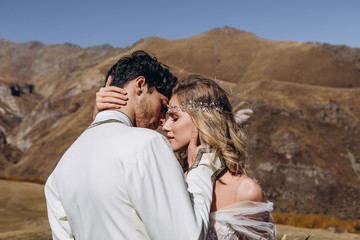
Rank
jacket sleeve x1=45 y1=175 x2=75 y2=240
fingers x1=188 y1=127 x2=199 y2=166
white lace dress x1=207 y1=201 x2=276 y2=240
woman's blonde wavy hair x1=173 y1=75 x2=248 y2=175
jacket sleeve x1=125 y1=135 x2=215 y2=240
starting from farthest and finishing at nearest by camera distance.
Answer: fingers x1=188 y1=127 x2=199 y2=166
woman's blonde wavy hair x1=173 y1=75 x2=248 y2=175
white lace dress x1=207 y1=201 x2=276 y2=240
jacket sleeve x1=45 y1=175 x2=75 y2=240
jacket sleeve x1=125 y1=135 x2=215 y2=240

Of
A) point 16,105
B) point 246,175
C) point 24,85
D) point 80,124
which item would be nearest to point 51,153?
point 80,124

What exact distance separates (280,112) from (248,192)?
3030 centimetres

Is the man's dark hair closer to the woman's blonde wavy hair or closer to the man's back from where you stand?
the woman's blonde wavy hair

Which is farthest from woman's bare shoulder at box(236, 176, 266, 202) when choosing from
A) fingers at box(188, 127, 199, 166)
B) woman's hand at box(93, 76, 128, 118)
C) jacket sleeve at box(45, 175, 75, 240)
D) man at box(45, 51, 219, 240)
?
jacket sleeve at box(45, 175, 75, 240)

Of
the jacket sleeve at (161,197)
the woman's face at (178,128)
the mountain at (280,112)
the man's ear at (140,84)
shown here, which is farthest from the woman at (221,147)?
the jacket sleeve at (161,197)

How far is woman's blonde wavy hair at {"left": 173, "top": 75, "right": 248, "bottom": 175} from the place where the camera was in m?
3.31

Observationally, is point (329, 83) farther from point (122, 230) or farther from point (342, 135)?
point (122, 230)

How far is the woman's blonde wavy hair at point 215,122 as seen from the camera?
331 cm

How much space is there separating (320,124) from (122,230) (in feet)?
106

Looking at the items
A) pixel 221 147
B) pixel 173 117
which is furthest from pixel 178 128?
pixel 221 147

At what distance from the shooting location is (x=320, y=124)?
3197cm

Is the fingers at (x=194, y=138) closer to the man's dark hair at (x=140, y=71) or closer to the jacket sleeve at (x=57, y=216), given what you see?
the man's dark hair at (x=140, y=71)

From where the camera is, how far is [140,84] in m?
2.92

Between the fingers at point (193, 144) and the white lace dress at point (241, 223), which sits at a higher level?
the fingers at point (193, 144)
